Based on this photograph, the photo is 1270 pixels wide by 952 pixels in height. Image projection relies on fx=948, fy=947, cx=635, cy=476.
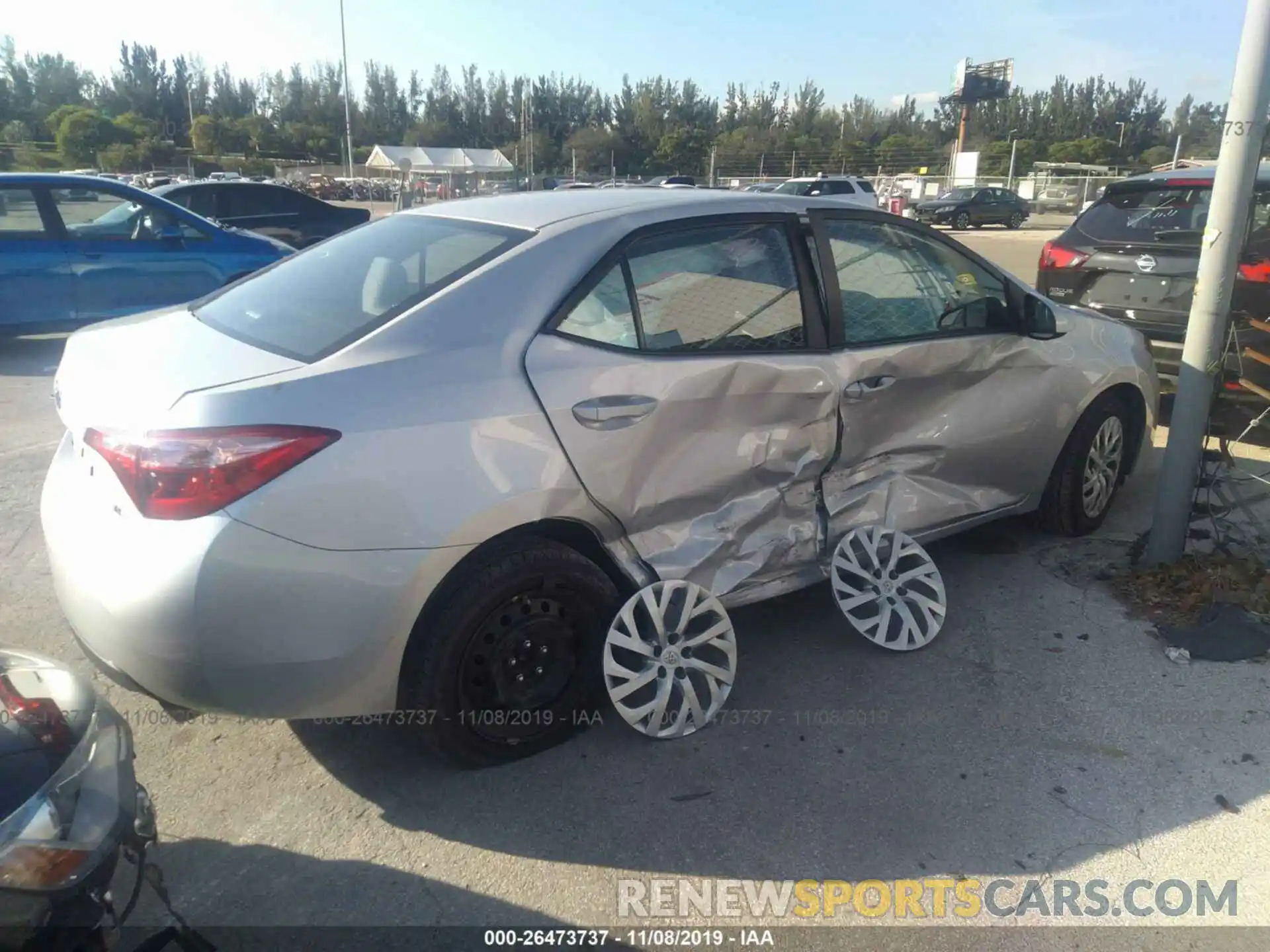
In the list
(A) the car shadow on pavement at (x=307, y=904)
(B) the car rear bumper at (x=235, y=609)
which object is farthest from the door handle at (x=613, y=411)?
(A) the car shadow on pavement at (x=307, y=904)

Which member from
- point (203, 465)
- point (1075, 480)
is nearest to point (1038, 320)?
point (1075, 480)

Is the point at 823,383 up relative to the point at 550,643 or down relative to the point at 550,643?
up

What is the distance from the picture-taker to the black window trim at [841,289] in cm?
351

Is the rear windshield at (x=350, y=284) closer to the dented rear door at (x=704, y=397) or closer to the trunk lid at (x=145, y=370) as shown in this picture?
the trunk lid at (x=145, y=370)

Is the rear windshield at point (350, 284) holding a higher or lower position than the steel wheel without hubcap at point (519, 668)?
higher

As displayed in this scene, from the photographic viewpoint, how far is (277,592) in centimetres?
234

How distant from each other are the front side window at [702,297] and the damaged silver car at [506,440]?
1 centimetres

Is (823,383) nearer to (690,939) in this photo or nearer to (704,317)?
(704,317)

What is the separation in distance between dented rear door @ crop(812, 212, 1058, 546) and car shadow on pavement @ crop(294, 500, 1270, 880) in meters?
0.58

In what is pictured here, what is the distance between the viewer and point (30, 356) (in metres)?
9.03

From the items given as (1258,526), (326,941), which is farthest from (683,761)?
(1258,526)

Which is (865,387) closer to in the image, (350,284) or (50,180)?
(350,284)

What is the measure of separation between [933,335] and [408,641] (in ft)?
7.89

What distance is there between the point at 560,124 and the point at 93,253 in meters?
92.2
